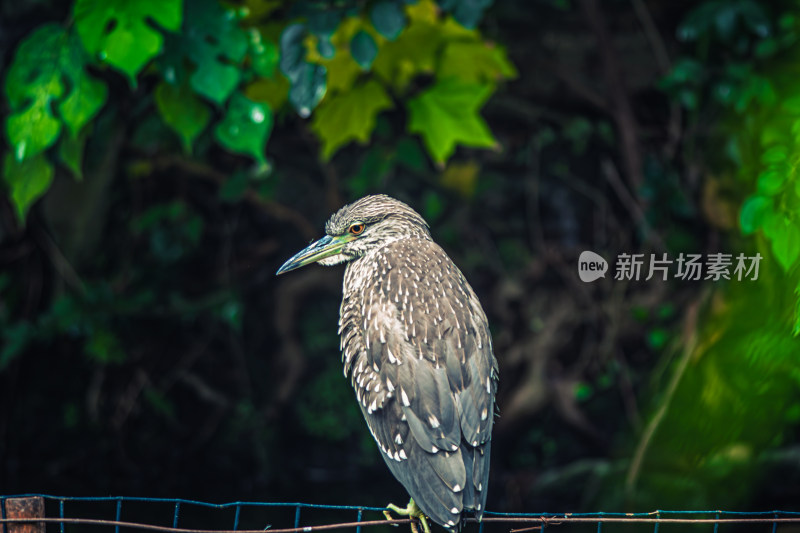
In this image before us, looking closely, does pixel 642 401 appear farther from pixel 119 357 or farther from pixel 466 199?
pixel 119 357

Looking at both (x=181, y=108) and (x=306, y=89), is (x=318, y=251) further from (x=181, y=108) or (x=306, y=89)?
(x=181, y=108)

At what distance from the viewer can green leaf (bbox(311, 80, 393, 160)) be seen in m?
2.27

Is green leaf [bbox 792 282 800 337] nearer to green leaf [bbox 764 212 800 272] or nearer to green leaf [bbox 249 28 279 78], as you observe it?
green leaf [bbox 764 212 800 272]

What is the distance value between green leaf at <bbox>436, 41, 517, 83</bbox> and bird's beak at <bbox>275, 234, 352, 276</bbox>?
1.59 metres

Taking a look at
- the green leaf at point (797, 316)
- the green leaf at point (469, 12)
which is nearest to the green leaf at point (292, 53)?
the green leaf at point (469, 12)

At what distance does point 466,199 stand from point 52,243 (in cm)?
183

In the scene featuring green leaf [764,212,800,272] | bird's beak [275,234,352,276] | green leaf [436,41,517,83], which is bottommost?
green leaf [436,41,517,83]

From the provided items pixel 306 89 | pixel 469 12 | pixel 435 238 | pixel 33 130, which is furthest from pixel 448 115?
pixel 435 238

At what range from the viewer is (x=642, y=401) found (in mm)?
3387

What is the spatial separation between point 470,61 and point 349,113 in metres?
0.64

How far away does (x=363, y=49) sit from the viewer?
212 cm

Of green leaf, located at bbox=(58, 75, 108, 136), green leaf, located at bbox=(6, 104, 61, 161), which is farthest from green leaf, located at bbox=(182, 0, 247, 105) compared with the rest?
green leaf, located at bbox=(6, 104, 61, 161)

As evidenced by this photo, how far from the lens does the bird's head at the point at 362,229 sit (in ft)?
4.10

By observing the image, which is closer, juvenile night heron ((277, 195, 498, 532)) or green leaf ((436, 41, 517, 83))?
juvenile night heron ((277, 195, 498, 532))
